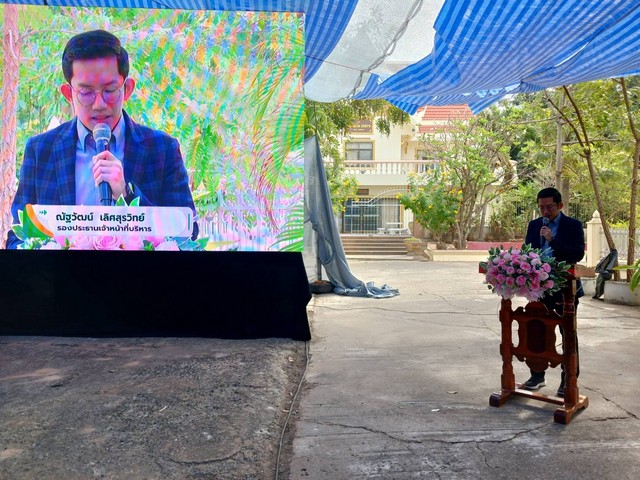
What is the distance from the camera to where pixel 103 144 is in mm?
5766

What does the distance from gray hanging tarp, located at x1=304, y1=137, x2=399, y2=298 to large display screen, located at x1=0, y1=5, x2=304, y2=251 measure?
3.61 m

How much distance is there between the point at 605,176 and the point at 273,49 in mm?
15953

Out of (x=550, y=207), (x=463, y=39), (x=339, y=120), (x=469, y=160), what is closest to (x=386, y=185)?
(x=469, y=160)

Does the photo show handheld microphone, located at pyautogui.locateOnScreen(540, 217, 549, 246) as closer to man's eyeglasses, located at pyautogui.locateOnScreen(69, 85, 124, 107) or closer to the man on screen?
the man on screen

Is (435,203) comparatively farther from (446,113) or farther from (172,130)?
(172,130)

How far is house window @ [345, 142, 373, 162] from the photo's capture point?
1187 inches

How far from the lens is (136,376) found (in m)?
4.79

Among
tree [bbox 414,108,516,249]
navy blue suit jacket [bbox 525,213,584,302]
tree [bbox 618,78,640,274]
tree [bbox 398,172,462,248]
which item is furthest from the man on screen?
tree [bbox 398,172,462,248]

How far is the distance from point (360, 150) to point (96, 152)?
25312 mm

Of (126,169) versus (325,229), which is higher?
(126,169)

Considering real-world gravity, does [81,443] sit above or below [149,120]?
below

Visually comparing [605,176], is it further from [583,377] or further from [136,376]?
[136,376]

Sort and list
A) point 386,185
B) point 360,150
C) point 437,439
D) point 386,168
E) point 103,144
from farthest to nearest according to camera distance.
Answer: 1. point 360,150
2. point 386,168
3. point 386,185
4. point 103,144
5. point 437,439

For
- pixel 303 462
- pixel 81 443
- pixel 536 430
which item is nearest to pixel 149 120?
pixel 81 443
